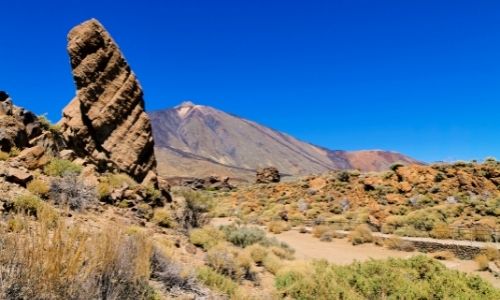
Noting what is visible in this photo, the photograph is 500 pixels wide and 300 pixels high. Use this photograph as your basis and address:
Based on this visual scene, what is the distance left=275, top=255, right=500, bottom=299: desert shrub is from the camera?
29.3ft

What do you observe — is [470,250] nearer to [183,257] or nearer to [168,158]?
[183,257]

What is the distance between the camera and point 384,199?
3462 cm

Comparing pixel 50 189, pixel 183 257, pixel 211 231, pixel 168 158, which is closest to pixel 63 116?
pixel 50 189

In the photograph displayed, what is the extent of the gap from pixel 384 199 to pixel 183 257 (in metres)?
26.7

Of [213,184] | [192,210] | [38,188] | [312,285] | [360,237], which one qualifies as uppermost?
[213,184]

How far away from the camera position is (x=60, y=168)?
12.4 meters

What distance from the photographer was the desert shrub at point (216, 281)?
8.80 metres

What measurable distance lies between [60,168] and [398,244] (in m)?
16.0

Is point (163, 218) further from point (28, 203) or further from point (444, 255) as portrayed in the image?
point (444, 255)

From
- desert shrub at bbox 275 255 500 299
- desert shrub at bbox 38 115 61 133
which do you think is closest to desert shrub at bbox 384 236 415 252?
desert shrub at bbox 275 255 500 299

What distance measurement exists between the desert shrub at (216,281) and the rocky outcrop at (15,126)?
6.68 metres

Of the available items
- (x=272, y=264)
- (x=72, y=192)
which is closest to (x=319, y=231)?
Answer: (x=272, y=264)

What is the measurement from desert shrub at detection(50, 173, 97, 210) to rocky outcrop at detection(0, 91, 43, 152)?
71.4 inches

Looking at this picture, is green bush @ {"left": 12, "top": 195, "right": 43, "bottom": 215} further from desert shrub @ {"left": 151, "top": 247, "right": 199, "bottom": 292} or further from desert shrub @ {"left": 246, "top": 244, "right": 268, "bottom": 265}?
desert shrub @ {"left": 246, "top": 244, "right": 268, "bottom": 265}
